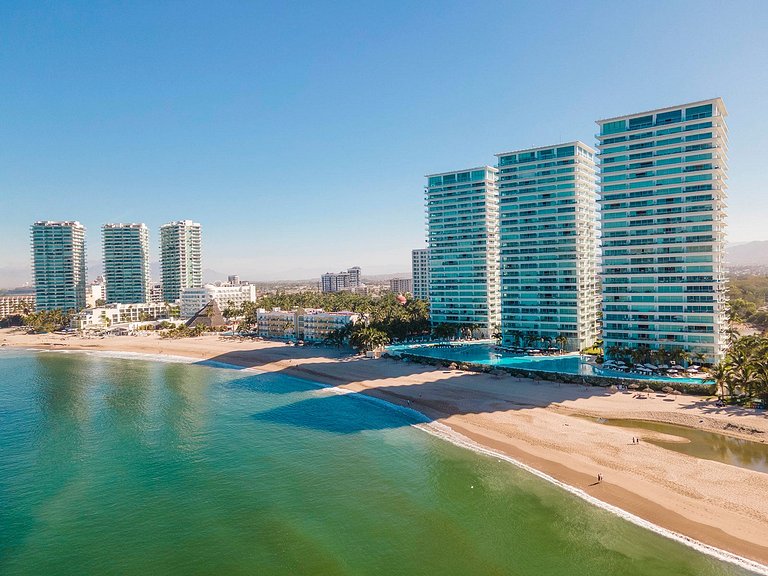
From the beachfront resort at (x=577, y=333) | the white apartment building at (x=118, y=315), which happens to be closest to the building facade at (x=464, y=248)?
the beachfront resort at (x=577, y=333)

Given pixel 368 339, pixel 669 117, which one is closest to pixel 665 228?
pixel 669 117

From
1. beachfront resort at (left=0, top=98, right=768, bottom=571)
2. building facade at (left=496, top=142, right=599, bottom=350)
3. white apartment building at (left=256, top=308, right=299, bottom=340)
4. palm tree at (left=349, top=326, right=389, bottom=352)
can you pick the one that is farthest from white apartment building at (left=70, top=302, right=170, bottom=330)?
building facade at (left=496, top=142, right=599, bottom=350)

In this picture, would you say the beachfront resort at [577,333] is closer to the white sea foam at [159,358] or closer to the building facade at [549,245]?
the building facade at [549,245]

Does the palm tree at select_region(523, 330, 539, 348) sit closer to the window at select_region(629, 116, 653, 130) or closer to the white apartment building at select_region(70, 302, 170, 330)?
the window at select_region(629, 116, 653, 130)

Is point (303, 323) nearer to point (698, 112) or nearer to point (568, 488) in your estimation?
point (698, 112)

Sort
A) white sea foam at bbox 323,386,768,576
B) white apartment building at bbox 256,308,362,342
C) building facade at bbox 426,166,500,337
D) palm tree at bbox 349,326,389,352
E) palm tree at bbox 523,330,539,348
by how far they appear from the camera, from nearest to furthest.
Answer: white sea foam at bbox 323,386,768,576
palm tree at bbox 523,330,539,348
palm tree at bbox 349,326,389,352
building facade at bbox 426,166,500,337
white apartment building at bbox 256,308,362,342

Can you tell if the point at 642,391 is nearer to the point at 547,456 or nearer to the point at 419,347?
the point at 547,456
